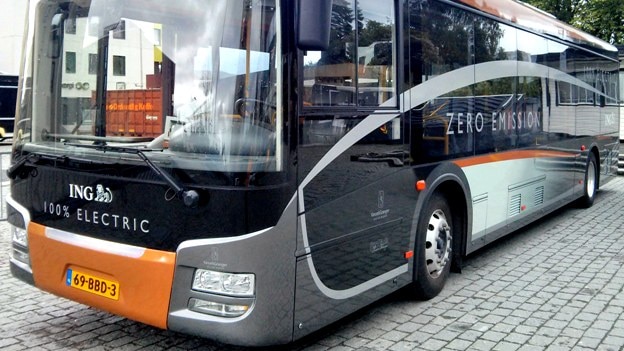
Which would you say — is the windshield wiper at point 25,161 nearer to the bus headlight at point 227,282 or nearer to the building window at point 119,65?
the building window at point 119,65

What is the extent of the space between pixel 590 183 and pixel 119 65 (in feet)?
29.7

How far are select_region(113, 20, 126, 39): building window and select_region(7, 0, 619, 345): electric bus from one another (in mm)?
14

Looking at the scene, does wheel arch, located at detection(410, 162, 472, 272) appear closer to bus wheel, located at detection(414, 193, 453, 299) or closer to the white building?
bus wheel, located at detection(414, 193, 453, 299)

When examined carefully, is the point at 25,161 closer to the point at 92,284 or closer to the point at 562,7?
the point at 92,284

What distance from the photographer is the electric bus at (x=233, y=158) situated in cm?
365

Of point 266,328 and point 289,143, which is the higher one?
point 289,143

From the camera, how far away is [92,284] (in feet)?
13.4

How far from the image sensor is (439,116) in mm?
5527

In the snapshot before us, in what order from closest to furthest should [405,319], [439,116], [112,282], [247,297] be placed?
[247,297] → [112,282] → [405,319] → [439,116]

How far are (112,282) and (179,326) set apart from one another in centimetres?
56

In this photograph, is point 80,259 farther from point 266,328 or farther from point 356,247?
point 356,247

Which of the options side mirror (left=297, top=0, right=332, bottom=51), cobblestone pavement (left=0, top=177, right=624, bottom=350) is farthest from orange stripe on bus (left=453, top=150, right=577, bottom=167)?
side mirror (left=297, top=0, right=332, bottom=51)

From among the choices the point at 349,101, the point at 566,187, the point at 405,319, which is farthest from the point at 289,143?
the point at 566,187

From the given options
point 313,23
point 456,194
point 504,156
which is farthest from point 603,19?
point 313,23
